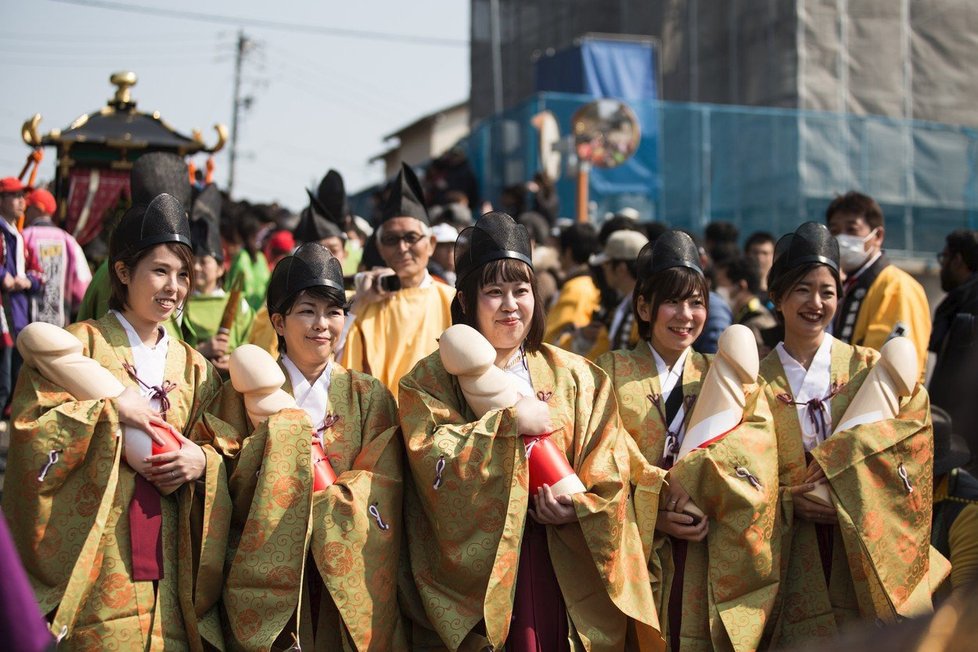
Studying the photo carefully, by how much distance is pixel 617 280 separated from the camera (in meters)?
6.38

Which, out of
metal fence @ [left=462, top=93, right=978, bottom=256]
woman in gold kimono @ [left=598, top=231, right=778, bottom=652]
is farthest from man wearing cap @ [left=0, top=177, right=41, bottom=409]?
metal fence @ [left=462, top=93, right=978, bottom=256]

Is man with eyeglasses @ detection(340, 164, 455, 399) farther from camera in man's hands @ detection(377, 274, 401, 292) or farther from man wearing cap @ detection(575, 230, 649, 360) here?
man wearing cap @ detection(575, 230, 649, 360)

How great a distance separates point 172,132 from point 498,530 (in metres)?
5.46

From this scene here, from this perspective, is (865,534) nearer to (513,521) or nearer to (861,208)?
(513,521)

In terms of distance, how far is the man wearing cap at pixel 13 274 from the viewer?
7379mm

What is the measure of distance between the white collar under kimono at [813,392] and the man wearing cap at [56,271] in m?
5.01

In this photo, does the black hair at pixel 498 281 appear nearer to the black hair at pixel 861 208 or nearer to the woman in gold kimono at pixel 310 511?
the woman in gold kimono at pixel 310 511

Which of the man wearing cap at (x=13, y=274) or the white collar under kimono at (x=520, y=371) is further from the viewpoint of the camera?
the man wearing cap at (x=13, y=274)

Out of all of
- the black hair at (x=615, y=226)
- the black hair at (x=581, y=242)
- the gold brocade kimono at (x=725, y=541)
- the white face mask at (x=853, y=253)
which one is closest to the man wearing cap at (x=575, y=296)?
the black hair at (x=581, y=242)

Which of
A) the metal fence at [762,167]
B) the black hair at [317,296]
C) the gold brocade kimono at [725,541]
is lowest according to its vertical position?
the gold brocade kimono at [725,541]

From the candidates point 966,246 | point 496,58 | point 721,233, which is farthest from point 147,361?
point 496,58

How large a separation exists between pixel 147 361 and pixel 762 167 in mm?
10340

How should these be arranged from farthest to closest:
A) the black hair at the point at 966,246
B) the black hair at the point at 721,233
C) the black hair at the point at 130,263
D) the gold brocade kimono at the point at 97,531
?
the black hair at the point at 721,233 → the black hair at the point at 966,246 → the black hair at the point at 130,263 → the gold brocade kimono at the point at 97,531

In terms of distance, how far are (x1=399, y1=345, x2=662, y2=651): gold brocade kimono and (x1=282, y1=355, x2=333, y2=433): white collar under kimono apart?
1.10ft
